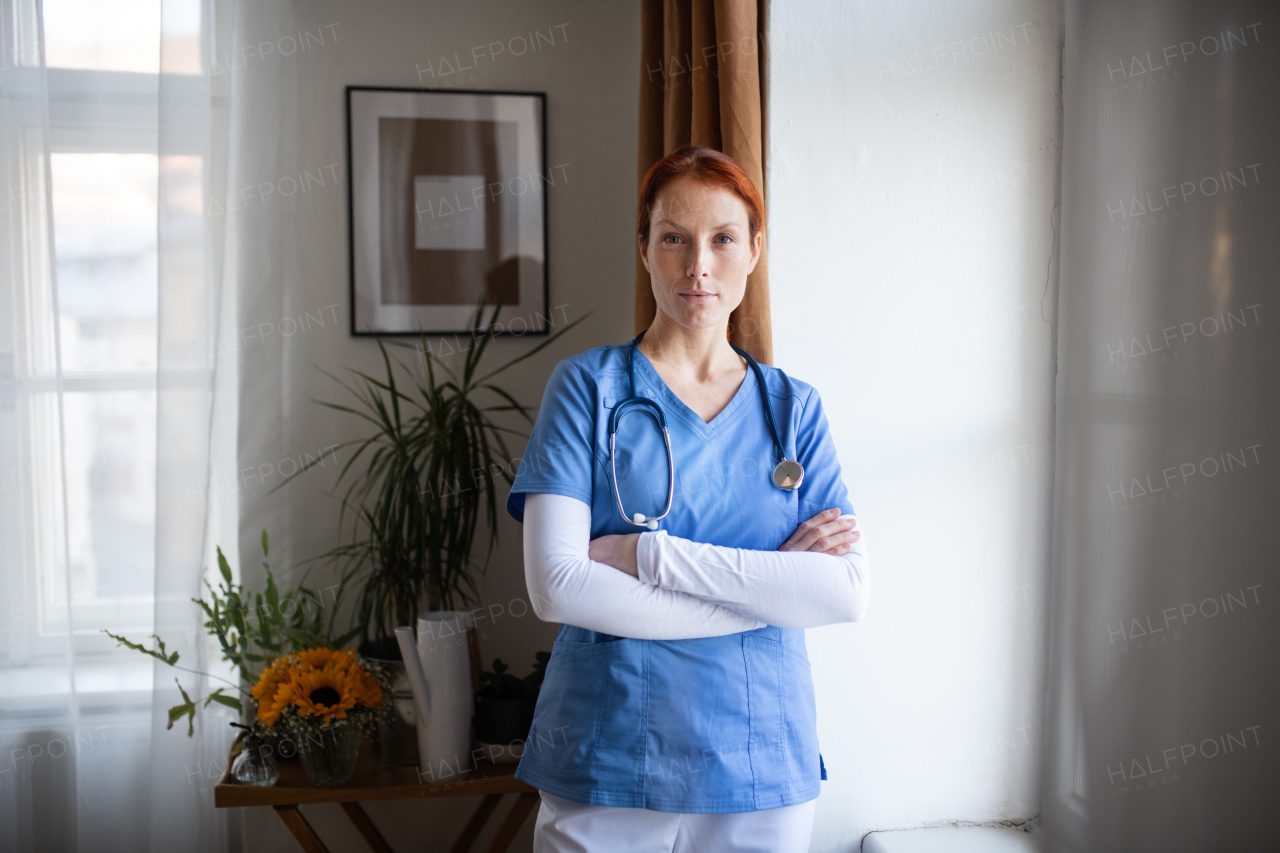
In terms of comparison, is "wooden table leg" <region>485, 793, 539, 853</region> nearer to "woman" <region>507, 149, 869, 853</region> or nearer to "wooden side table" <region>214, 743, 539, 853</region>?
"wooden side table" <region>214, 743, 539, 853</region>

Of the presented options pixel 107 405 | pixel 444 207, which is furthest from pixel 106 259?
pixel 444 207

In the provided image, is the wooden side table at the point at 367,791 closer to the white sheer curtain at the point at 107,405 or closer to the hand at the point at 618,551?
the white sheer curtain at the point at 107,405

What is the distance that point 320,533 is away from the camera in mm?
2221

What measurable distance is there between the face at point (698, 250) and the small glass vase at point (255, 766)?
131 cm

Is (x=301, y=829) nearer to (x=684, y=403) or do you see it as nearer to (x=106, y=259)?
(x=684, y=403)

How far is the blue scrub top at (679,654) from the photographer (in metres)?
1.11

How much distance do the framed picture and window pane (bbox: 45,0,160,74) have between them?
0.50 m

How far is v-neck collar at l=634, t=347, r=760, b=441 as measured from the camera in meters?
1.22

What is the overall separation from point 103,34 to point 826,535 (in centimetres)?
217

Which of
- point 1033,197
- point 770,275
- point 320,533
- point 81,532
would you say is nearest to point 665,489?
point 770,275

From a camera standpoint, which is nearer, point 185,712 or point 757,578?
point 757,578

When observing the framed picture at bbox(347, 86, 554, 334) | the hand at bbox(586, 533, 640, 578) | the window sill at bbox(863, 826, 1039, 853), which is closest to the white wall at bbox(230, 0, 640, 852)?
the framed picture at bbox(347, 86, 554, 334)

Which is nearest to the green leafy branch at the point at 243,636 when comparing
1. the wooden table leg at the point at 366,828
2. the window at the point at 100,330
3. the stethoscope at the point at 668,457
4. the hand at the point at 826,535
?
the window at the point at 100,330

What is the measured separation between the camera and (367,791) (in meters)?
1.67
